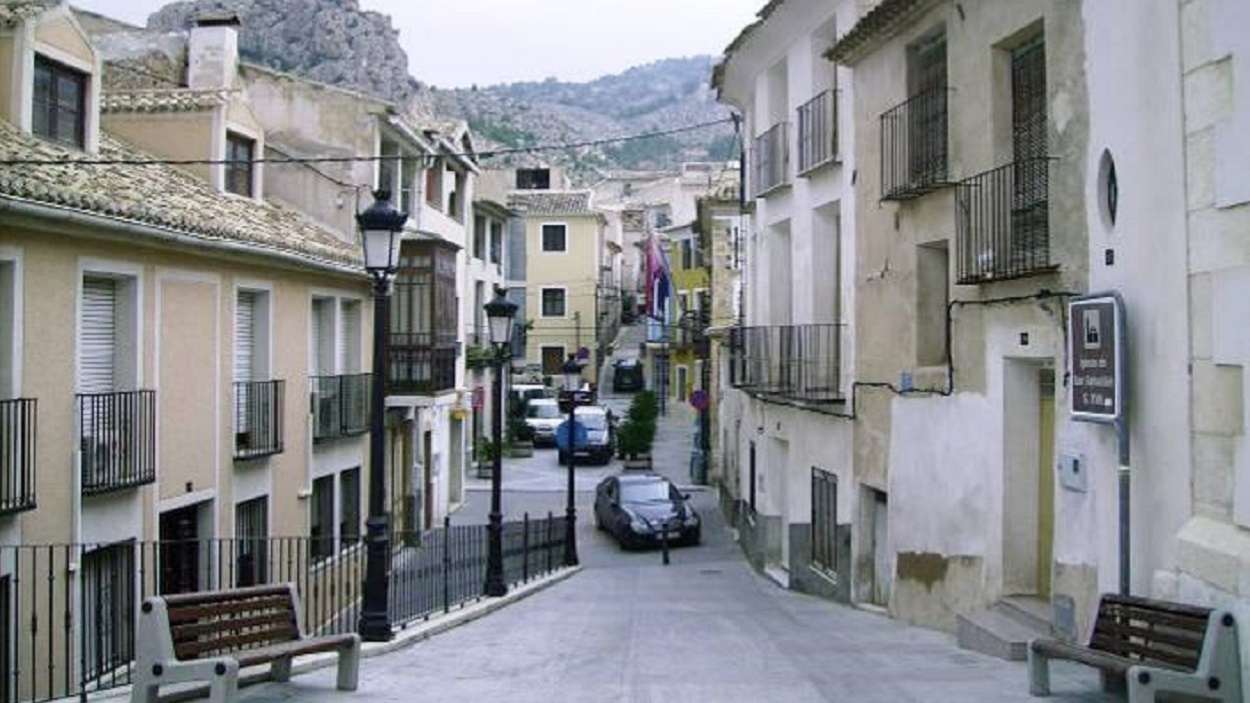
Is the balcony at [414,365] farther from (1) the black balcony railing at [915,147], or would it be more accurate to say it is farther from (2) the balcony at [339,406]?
(1) the black balcony railing at [915,147]

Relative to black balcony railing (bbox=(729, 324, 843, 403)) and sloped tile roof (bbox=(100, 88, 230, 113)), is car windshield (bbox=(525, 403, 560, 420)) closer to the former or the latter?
black balcony railing (bbox=(729, 324, 843, 403))

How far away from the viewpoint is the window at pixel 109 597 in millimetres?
11867

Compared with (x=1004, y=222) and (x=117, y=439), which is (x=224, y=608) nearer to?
(x=117, y=439)

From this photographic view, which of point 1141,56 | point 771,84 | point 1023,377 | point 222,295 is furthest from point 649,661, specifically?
point 771,84

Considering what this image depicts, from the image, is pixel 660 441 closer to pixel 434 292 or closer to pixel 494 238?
pixel 494 238

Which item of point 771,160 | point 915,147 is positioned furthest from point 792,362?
point 915,147

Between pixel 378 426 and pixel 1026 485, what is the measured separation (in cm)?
578

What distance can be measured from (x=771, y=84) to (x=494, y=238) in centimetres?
2029

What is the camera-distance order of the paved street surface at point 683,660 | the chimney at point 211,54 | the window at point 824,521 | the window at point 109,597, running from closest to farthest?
the paved street surface at point 683,660, the window at point 109,597, the window at point 824,521, the chimney at point 211,54

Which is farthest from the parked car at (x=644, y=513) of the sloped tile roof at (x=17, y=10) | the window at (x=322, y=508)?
the sloped tile roof at (x=17, y=10)

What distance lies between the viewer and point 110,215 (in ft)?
39.3

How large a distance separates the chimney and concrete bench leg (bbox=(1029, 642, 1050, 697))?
17.3m

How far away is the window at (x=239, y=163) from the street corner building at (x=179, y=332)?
5cm

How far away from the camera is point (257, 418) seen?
53.9ft
